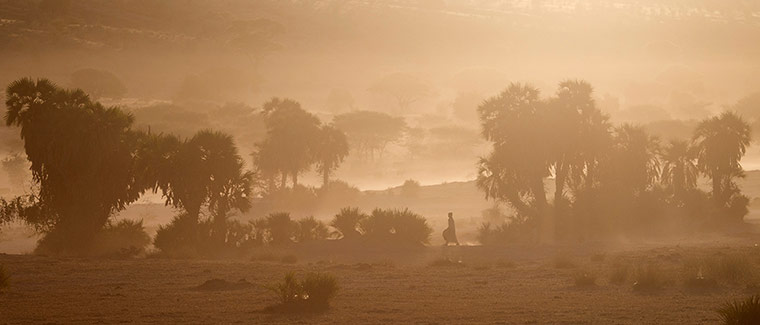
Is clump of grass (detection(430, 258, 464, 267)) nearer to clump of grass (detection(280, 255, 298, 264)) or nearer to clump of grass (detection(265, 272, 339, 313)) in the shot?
clump of grass (detection(280, 255, 298, 264))

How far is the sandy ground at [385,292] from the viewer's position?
19.8 metres

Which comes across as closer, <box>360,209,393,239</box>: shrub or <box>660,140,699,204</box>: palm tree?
<box>360,209,393,239</box>: shrub

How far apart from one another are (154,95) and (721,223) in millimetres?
97690

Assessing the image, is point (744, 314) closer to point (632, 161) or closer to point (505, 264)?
point (505, 264)

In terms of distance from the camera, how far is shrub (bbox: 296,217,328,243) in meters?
37.3

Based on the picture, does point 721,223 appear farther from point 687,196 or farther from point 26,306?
point 26,306

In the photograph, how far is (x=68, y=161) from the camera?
3484 cm

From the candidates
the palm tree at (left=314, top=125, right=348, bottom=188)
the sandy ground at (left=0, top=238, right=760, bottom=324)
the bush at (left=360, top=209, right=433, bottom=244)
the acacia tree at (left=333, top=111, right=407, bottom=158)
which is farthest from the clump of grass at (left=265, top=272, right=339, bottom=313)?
the acacia tree at (left=333, top=111, right=407, bottom=158)

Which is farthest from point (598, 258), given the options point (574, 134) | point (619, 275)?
point (574, 134)

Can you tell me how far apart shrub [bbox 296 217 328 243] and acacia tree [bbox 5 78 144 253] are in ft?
21.0

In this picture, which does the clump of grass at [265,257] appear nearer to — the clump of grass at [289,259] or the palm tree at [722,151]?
the clump of grass at [289,259]

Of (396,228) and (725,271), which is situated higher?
(396,228)

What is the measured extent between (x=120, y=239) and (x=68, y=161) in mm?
3622

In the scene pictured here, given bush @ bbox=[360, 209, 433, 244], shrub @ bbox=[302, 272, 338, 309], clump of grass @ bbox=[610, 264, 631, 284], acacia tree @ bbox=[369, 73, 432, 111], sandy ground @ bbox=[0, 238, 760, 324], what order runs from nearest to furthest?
1. sandy ground @ bbox=[0, 238, 760, 324]
2. shrub @ bbox=[302, 272, 338, 309]
3. clump of grass @ bbox=[610, 264, 631, 284]
4. bush @ bbox=[360, 209, 433, 244]
5. acacia tree @ bbox=[369, 73, 432, 111]
